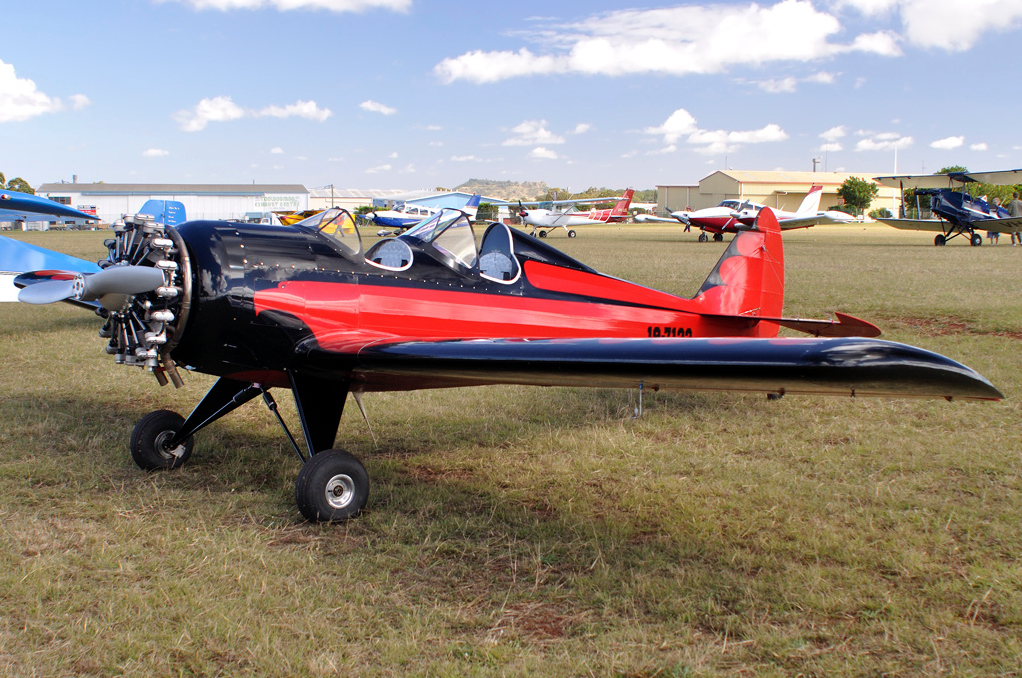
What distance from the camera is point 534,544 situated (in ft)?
13.1

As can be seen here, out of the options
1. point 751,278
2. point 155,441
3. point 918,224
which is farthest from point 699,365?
point 918,224

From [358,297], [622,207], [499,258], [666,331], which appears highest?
[622,207]

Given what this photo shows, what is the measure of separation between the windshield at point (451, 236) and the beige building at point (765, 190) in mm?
94255

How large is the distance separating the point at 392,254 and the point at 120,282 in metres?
1.73

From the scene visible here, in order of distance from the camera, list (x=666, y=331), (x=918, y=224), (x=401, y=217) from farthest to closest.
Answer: (x=401, y=217), (x=918, y=224), (x=666, y=331)

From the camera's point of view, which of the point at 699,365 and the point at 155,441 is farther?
the point at 155,441

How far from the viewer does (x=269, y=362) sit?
4484 millimetres

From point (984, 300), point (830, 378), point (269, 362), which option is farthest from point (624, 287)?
point (984, 300)

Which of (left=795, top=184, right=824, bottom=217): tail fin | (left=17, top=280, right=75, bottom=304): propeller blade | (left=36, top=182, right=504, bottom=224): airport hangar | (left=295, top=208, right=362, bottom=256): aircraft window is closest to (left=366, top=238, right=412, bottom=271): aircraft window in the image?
(left=295, top=208, right=362, bottom=256): aircraft window

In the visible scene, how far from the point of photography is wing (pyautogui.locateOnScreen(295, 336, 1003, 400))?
262cm

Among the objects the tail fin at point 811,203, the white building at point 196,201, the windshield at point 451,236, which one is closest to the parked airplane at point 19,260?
the windshield at point 451,236

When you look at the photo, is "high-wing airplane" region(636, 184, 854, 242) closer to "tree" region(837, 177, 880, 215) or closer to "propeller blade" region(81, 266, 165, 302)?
"propeller blade" region(81, 266, 165, 302)

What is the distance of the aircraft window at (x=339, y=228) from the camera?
4895 millimetres

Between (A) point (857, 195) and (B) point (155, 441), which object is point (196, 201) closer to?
(A) point (857, 195)
